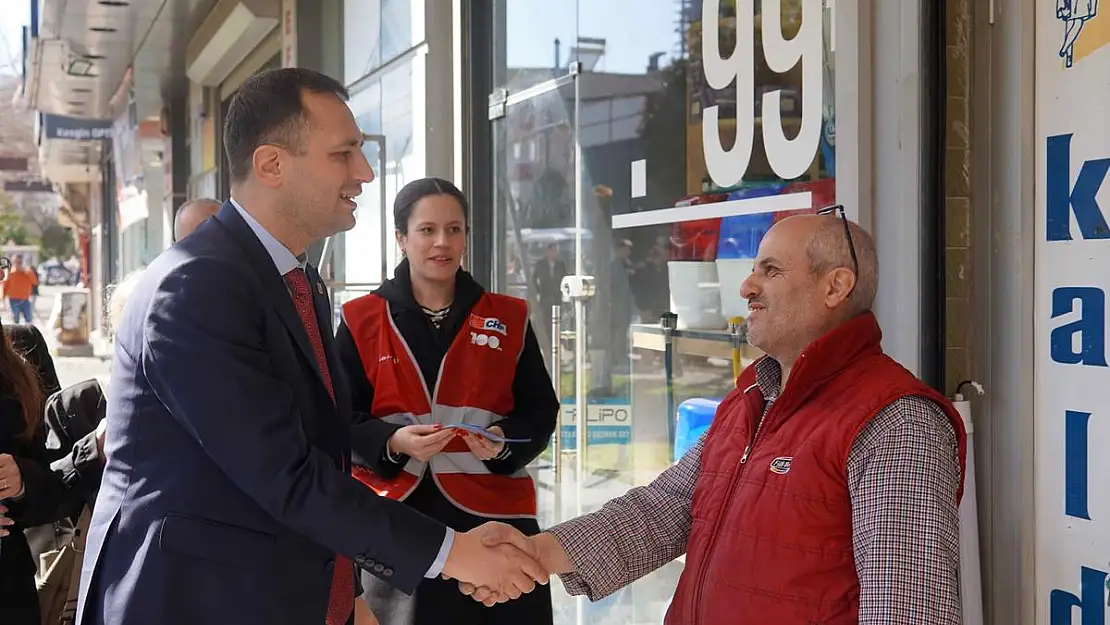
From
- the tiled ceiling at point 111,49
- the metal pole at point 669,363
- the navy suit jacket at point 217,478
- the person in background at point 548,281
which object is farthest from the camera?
the tiled ceiling at point 111,49

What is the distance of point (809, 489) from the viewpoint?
1.84 meters

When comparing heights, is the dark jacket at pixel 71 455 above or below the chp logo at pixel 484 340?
below

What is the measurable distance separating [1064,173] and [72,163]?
31.7m

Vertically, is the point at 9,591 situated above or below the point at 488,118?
below

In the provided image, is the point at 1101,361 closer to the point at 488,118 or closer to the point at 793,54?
the point at 793,54

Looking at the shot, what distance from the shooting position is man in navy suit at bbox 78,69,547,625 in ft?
5.51

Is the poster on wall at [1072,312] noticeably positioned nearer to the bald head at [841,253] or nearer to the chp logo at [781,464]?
the bald head at [841,253]

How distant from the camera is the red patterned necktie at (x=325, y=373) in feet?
6.39

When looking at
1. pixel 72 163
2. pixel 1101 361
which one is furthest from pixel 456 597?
pixel 72 163

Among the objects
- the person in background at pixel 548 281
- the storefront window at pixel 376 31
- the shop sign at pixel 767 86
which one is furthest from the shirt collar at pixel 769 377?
the storefront window at pixel 376 31

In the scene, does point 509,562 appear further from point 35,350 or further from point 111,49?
point 111,49

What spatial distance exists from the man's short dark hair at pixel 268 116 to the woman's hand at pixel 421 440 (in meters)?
0.95

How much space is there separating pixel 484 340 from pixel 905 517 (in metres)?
1.44

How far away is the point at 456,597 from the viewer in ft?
9.29
